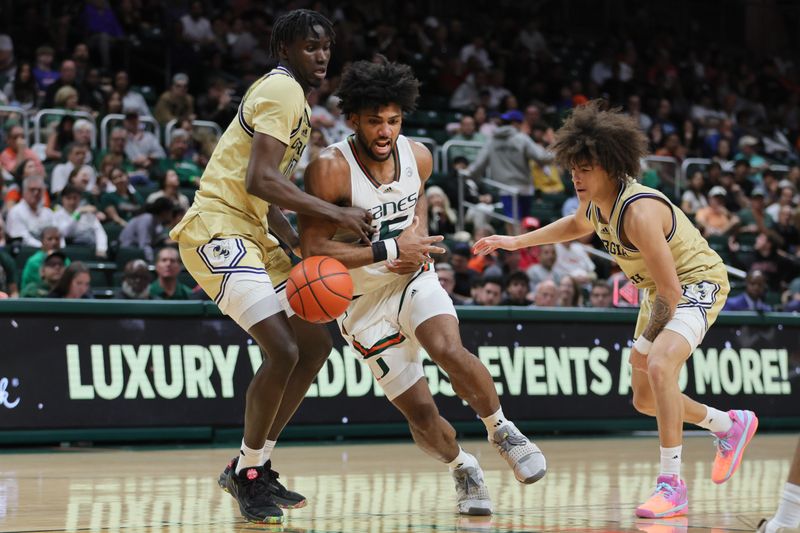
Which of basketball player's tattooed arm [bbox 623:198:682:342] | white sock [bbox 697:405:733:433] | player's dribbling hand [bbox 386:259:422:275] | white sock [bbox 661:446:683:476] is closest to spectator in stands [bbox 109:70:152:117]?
player's dribbling hand [bbox 386:259:422:275]

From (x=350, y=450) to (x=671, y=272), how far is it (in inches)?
A: 196

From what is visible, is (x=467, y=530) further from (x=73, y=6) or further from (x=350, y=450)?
(x=73, y=6)

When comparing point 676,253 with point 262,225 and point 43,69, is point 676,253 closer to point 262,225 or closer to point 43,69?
point 262,225

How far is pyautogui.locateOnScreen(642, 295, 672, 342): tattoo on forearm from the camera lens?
20.9 feet

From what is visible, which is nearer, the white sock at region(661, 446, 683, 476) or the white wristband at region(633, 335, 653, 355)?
the white sock at region(661, 446, 683, 476)

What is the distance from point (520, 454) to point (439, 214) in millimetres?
9571

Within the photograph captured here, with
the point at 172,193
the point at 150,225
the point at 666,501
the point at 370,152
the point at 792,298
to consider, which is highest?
the point at 172,193

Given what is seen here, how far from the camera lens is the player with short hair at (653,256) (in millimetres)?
6320

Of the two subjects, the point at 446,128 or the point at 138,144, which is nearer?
the point at 138,144

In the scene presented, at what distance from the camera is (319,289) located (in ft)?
18.9

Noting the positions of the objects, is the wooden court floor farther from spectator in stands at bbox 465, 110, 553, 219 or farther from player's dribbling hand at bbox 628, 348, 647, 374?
spectator in stands at bbox 465, 110, 553, 219

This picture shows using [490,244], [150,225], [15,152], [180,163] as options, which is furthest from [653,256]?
[180,163]

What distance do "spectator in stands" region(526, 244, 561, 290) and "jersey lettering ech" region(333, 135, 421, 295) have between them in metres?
8.36

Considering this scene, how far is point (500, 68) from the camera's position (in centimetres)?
2220
